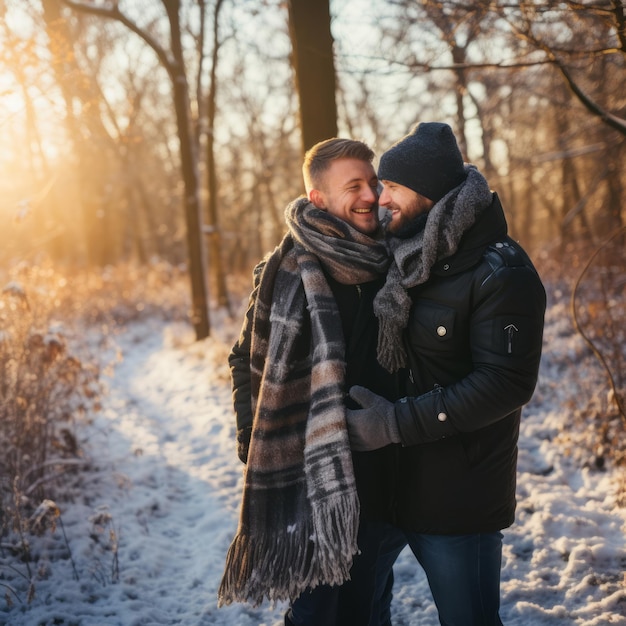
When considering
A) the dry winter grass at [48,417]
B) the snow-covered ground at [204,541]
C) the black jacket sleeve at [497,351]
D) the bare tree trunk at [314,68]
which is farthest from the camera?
the bare tree trunk at [314,68]

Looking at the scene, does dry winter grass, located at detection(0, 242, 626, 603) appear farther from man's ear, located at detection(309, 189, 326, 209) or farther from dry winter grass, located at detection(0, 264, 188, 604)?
man's ear, located at detection(309, 189, 326, 209)

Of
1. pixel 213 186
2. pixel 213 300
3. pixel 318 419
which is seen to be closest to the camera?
pixel 318 419

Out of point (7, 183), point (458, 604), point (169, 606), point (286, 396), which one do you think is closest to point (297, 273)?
point (286, 396)

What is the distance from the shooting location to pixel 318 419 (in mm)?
2109

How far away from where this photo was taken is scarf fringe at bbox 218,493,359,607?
2045mm

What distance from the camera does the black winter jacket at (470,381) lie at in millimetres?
1786

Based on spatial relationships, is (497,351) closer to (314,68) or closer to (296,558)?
(296,558)

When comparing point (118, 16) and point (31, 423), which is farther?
point (118, 16)

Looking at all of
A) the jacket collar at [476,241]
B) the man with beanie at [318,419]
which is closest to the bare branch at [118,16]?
the man with beanie at [318,419]

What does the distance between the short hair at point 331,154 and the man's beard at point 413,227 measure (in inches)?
19.0

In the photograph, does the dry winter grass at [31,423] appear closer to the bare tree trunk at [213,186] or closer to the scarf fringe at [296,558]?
the scarf fringe at [296,558]

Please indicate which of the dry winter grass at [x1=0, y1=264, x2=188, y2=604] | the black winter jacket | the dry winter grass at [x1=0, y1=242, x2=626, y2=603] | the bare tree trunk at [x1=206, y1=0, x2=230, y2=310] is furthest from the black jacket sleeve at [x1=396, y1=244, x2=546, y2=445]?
the bare tree trunk at [x1=206, y1=0, x2=230, y2=310]

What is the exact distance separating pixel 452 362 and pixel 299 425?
0.68 m

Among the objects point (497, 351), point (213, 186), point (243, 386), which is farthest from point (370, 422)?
point (213, 186)
